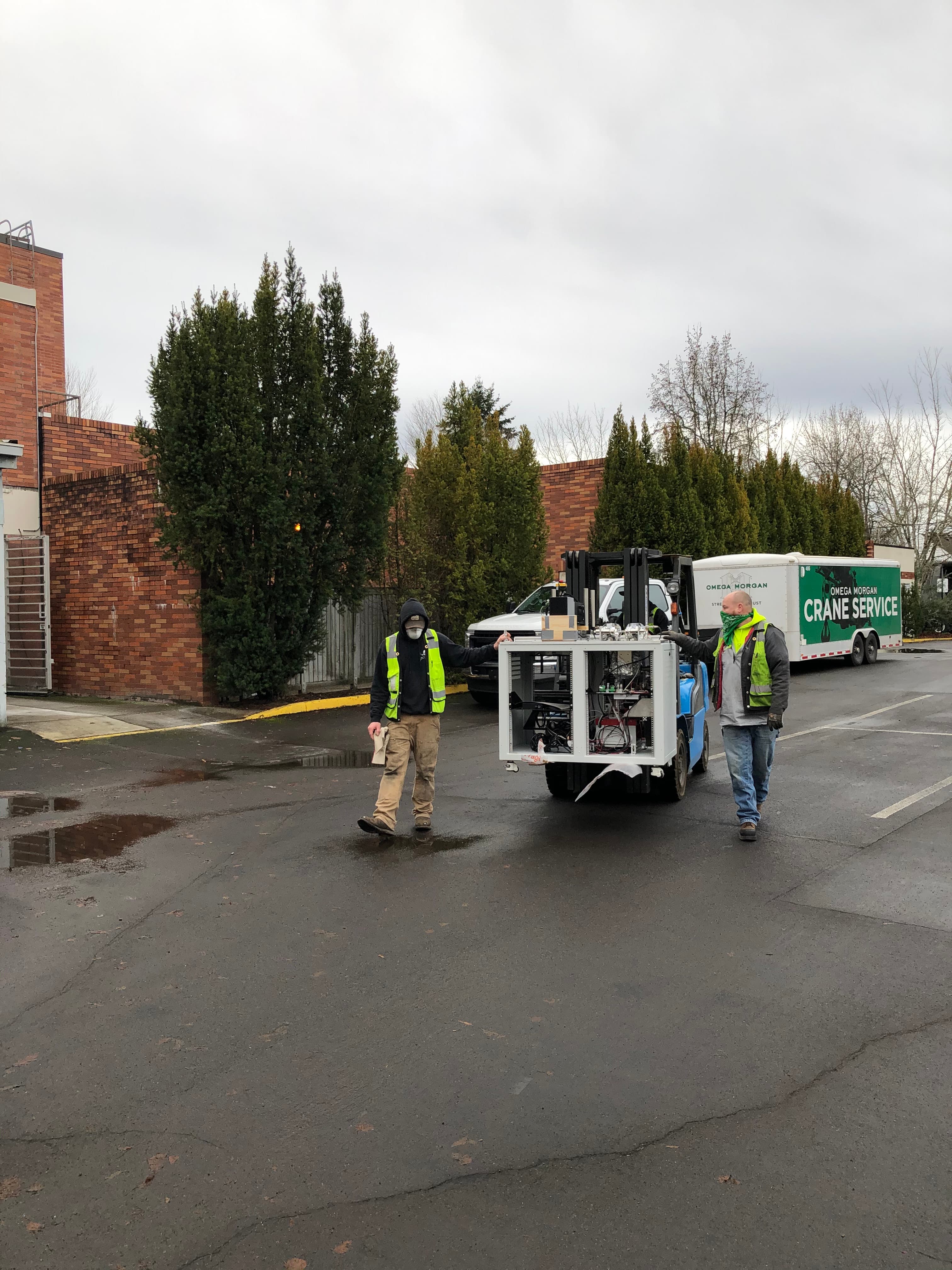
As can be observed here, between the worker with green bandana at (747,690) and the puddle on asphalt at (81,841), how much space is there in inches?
181

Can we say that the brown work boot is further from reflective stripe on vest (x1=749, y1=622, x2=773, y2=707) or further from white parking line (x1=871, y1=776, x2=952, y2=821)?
white parking line (x1=871, y1=776, x2=952, y2=821)

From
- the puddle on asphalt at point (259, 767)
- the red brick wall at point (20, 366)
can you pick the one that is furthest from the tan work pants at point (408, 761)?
the red brick wall at point (20, 366)

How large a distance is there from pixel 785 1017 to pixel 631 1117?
121 cm

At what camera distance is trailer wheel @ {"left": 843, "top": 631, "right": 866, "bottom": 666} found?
84.7 feet

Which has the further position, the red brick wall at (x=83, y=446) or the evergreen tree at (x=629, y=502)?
the evergreen tree at (x=629, y=502)

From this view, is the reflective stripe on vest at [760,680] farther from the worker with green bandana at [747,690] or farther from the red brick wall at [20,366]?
the red brick wall at [20,366]

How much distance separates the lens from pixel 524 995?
487cm

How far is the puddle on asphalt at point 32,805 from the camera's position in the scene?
9125mm

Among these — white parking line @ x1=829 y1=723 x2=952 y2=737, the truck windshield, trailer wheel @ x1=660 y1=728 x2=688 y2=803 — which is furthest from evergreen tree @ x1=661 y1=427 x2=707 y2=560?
trailer wheel @ x1=660 y1=728 x2=688 y2=803

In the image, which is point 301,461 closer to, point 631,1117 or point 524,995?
point 524,995

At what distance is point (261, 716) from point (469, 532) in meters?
6.23

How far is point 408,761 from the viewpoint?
329 inches

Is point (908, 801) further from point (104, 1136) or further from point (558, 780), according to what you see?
point (104, 1136)

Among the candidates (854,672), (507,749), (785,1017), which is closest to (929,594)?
(854,672)
